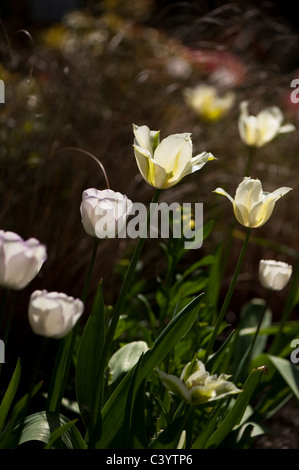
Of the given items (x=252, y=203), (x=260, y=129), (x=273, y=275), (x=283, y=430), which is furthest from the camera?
(x=283, y=430)

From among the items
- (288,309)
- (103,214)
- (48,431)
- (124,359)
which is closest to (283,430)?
(288,309)

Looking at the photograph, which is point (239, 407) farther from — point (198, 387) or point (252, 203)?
point (252, 203)

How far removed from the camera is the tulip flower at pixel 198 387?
808 millimetres

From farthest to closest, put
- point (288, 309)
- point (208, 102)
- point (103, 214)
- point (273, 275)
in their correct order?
point (208, 102)
point (288, 309)
point (273, 275)
point (103, 214)

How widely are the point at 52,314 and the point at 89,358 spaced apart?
1.00 ft

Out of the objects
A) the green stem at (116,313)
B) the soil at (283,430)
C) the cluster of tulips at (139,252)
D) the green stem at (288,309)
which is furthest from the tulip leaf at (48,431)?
the soil at (283,430)

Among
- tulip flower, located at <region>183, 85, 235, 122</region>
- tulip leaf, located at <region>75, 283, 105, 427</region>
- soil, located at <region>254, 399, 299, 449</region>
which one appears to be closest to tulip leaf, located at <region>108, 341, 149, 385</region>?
tulip leaf, located at <region>75, 283, 105, 427</region>

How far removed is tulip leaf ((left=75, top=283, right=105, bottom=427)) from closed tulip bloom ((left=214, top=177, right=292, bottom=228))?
0.84 feet

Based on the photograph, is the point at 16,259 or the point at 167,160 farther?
the point at 167,160

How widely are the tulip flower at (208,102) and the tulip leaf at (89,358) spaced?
4.63 ft

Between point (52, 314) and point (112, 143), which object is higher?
point (52, 314)

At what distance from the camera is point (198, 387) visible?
806 millimetres

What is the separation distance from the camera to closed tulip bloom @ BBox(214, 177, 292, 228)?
949 millimetres
